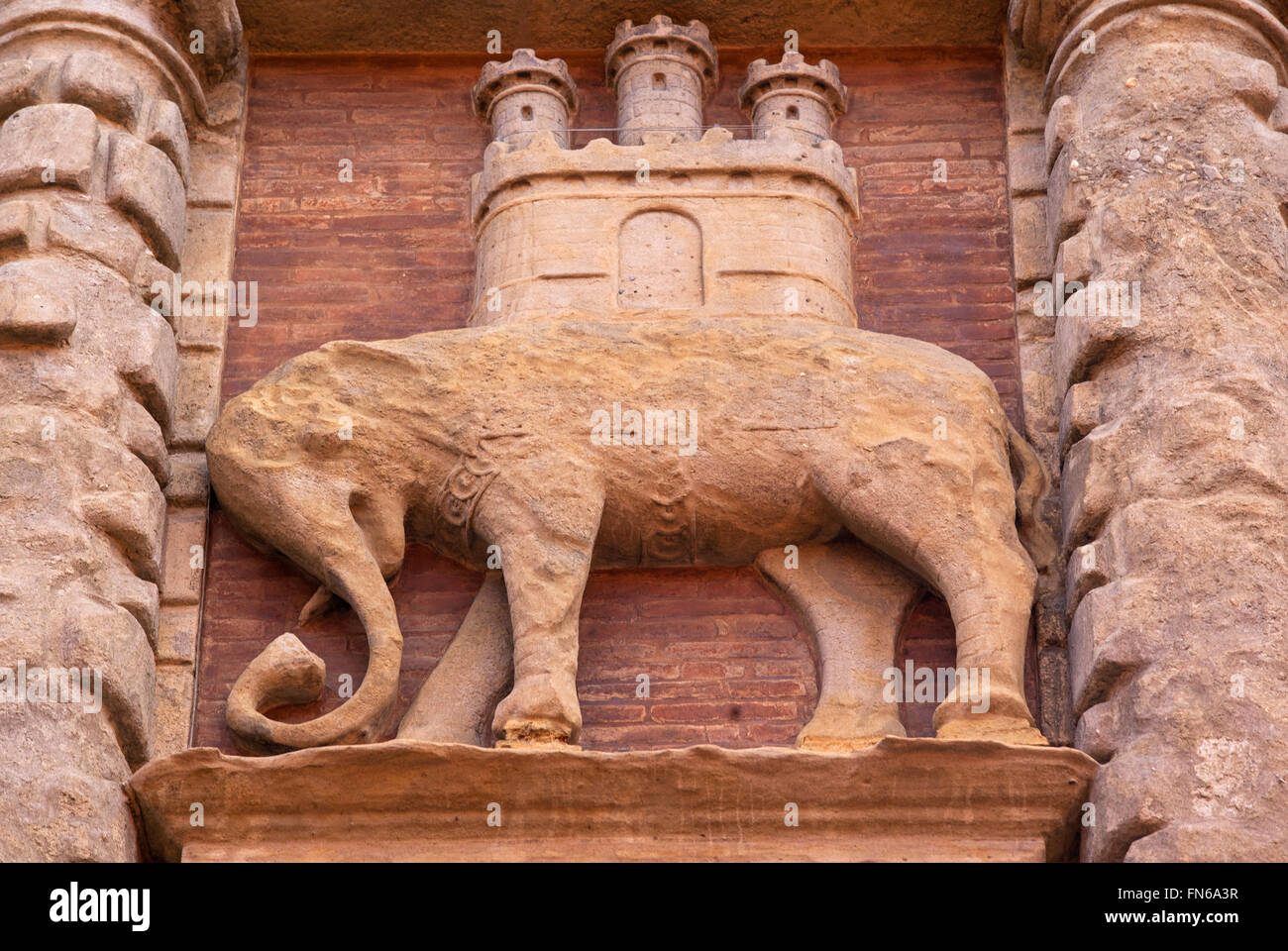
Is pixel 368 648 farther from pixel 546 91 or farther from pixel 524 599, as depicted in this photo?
pixel 546 91

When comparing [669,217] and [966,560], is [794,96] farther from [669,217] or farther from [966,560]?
[966,560]

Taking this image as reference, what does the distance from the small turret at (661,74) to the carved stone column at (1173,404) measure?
3.50 ft

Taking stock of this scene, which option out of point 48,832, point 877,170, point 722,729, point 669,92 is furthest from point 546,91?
point 48,832

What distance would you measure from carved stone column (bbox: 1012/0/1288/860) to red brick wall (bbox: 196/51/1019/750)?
34 centimetres

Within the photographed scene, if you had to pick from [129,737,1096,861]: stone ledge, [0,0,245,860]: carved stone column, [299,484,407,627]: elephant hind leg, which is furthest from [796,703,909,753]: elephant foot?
[0,0,245,860]: carved stone column

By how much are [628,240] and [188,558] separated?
168cm

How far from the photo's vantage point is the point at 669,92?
8.27 m

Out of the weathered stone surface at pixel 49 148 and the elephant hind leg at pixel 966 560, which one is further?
the weathered stone surface at pixel 49 148

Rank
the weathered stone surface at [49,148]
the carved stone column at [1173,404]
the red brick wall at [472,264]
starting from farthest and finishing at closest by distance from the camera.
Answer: the weathered stone surface at [49,148], the red brick wall at [472,264], the carved stone column at [1173,404]

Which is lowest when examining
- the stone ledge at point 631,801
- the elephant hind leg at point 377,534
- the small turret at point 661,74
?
the stone ledge at point 631,801

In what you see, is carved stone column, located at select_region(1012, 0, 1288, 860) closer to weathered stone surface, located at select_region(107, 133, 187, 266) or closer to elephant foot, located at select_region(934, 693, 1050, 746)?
elephant foot, located at select_region(934, 693, 1050, 746)

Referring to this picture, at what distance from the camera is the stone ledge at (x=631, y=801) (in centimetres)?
643

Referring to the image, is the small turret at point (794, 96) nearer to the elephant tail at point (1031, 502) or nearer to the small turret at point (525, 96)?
the small turret at point (525, 96)

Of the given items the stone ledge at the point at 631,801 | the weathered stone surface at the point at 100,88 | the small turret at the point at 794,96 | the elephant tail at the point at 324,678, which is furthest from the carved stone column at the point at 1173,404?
the weathered stone surface at the point at 100,88
